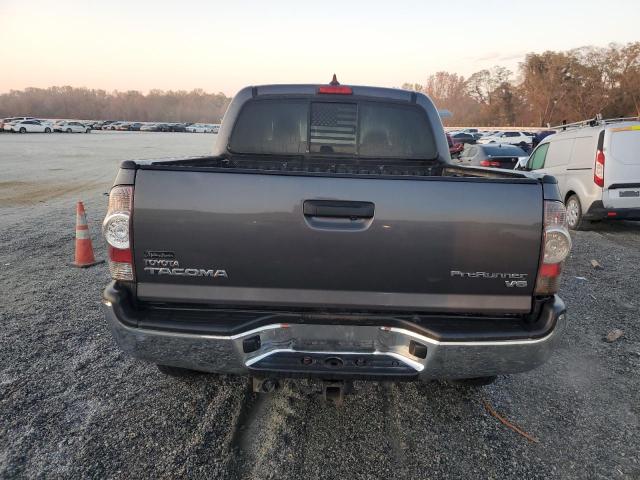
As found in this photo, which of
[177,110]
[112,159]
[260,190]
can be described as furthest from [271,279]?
[177,110]

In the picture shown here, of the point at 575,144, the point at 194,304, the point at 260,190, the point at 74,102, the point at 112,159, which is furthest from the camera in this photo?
the point at 74,102

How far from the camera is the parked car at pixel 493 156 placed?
14375 millimetres

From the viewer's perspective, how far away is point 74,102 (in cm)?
14475

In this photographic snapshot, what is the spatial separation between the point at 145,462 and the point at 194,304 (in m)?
0.91

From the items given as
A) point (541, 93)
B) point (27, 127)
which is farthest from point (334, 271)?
point (541, 93)

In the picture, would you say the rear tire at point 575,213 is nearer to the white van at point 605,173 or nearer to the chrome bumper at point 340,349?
the white van at point 605,173

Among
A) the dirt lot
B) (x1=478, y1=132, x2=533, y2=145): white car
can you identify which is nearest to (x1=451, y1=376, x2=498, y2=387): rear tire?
the dirt lot

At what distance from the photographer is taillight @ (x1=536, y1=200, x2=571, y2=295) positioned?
2.25 m

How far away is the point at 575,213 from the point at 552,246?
26.0 ft

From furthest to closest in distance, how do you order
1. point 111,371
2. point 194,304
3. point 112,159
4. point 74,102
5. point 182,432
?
point 74,102 < point 112,159 < point 111,371 < point 182,432 < point 194,304

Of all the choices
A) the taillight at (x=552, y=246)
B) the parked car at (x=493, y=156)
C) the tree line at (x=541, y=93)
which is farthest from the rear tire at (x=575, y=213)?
the tree line at (x=541, y=93)

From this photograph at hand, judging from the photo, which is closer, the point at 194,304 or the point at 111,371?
the point at 194,304

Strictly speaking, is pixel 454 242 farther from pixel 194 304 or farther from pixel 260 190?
pixel 194 304

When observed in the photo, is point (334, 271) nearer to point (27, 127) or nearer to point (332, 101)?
point (332, 101)
